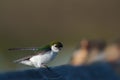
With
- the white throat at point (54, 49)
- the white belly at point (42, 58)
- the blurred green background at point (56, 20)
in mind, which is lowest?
the white belly at point (42, 58)

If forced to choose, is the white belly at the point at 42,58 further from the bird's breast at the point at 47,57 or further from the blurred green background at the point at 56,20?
the blurred green background at the point at 56,20

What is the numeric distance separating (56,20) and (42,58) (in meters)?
3.30

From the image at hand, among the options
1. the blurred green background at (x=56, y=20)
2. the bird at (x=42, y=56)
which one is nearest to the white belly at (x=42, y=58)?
the bird at (x=42, y=56)

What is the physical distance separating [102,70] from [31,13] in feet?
13.0

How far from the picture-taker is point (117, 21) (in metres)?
5.70

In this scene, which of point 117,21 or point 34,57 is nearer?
point 34,57

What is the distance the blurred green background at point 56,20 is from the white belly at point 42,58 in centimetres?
286

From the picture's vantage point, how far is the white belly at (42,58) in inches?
93.4

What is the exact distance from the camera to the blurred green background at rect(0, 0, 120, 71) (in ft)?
18.0

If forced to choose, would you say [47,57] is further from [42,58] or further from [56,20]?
[56,20]

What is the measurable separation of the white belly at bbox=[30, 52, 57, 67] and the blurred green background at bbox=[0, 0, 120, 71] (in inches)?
113

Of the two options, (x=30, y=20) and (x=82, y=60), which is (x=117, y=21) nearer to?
(x=30, y=20)

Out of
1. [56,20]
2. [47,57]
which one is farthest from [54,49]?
[56,20]

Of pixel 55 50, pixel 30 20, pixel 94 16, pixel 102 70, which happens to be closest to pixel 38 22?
pixel 30 20
